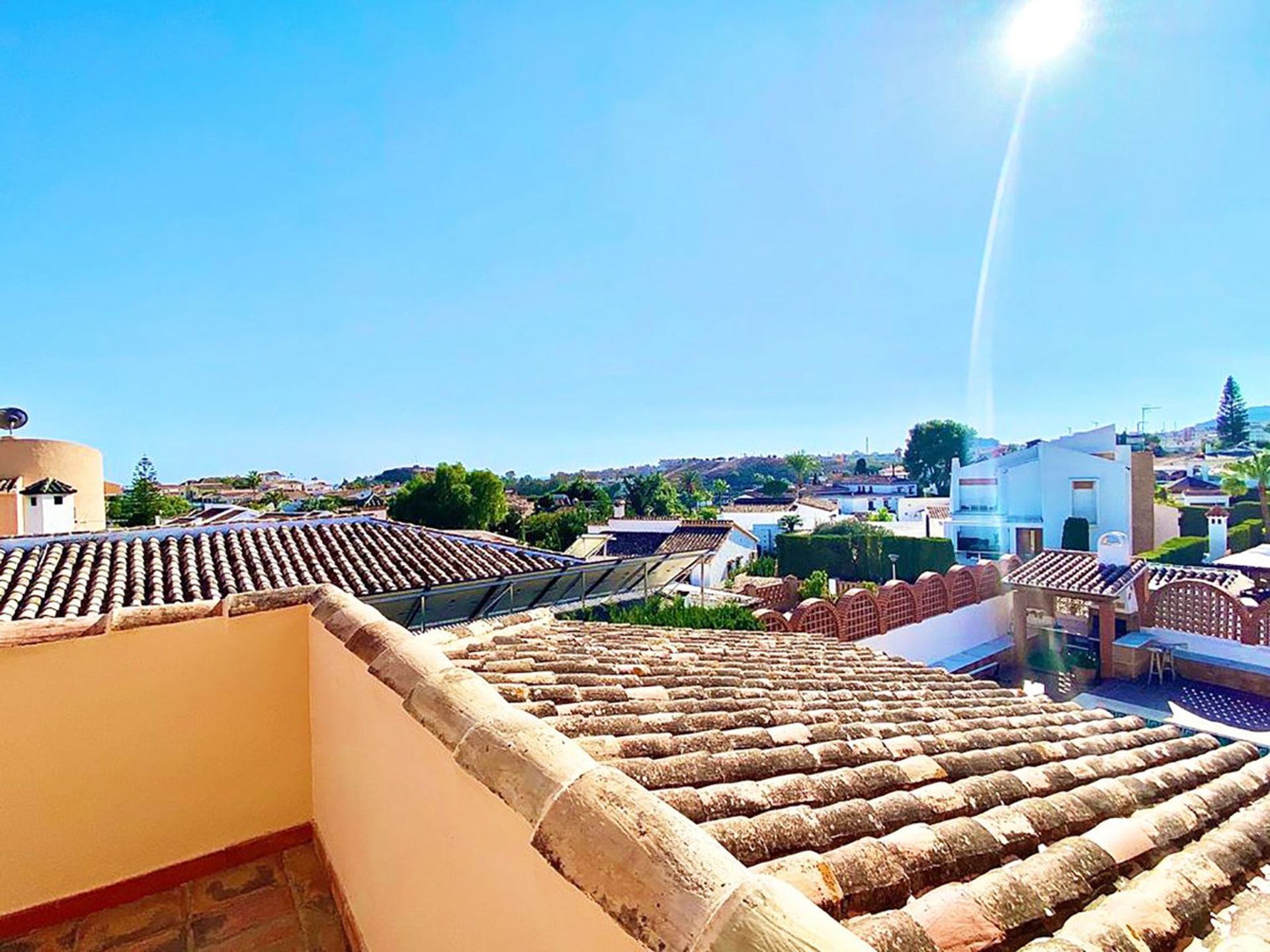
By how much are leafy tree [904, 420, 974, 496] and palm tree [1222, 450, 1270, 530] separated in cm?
2353

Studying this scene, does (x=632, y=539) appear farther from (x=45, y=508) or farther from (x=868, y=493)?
(x=868, y=493)

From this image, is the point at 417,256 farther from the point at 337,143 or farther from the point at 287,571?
the point at 287,571

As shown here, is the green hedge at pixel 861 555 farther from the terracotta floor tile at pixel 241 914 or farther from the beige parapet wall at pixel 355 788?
the terracotta floor tile at pixel 241 914

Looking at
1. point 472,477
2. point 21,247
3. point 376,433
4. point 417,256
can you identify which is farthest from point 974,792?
point 376,433

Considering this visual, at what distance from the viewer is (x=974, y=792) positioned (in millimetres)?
2207

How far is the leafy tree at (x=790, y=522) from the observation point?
31.5m

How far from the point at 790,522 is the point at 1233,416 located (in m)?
53.0

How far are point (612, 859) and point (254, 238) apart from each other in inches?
594

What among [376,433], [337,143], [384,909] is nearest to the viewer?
[384,909]

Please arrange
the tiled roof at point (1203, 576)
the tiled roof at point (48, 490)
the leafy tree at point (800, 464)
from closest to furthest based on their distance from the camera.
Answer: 1. the tiled roof at point (1203, 576)
2. the tiled roof at point (48, 490)
3. the leafy tree at point (800, 464)

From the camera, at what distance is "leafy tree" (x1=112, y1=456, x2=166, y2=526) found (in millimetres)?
31547

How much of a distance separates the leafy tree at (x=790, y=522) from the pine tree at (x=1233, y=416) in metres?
50.0

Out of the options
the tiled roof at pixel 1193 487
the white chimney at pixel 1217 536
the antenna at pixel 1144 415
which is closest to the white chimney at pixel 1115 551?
the white chimney at pixel 1217 536

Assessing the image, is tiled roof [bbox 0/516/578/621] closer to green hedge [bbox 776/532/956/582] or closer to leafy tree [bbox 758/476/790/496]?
green hedge [bbox 776/532/956/582]
